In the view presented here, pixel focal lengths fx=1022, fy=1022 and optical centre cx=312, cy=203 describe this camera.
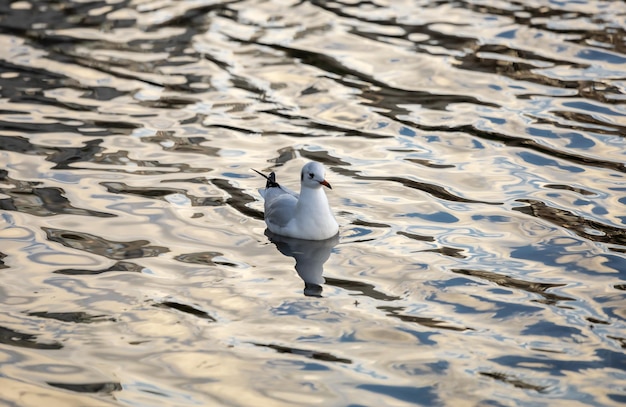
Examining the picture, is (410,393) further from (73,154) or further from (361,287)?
(73,154)

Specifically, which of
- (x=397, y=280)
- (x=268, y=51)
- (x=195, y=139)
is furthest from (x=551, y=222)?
(x=268, y=51)

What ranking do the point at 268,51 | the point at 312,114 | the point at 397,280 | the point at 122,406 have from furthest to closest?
the point at 268,51
the point at 312,114
the point at 397,280
the point at 122,406

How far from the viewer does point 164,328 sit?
26.3 feet

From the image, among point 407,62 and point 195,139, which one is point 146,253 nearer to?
point 195,139

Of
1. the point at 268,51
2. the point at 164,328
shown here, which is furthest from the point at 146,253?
the point at 268,51

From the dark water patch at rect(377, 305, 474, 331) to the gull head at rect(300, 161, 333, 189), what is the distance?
1.67 meters

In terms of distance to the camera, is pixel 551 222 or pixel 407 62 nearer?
pixel 551 222

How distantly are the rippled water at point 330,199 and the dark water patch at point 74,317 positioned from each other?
0.02 meters

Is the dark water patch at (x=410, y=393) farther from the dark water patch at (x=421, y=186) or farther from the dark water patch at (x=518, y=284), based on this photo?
the dark water patch at (x=421, y=186)

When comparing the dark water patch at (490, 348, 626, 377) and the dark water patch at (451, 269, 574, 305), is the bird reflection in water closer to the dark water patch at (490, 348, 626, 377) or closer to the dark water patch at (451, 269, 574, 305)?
the dark water patch at (451, 269, 574, 305)

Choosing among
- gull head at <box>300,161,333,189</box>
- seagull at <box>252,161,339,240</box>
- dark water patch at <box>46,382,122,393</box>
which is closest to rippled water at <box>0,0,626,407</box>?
dark water patch at <box>46,382,122,393</box>

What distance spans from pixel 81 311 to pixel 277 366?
1846 mm

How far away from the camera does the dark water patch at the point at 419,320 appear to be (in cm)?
796


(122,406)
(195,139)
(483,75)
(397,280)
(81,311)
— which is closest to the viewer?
(122,406)
